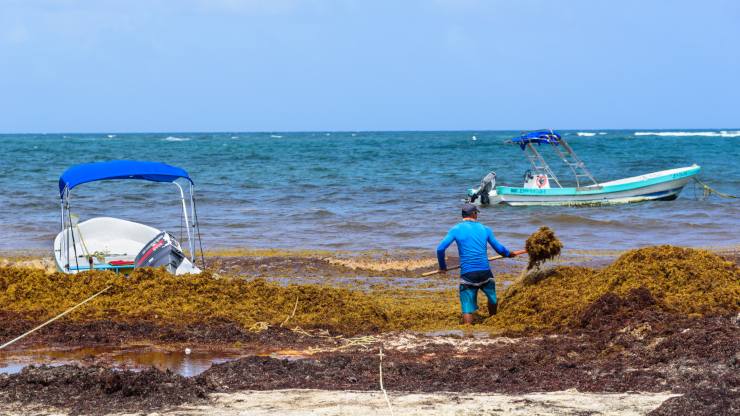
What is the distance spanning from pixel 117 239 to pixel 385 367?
979 centimetres

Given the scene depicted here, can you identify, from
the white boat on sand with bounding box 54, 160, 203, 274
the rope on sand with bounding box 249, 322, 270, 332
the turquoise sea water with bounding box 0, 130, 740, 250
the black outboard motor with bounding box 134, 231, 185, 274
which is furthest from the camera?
the turquoise sea water with bounding box 0, 130, 740, 250

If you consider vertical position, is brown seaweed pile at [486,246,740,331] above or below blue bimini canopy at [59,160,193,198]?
below

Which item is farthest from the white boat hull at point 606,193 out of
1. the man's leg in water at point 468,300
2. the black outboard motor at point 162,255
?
the man's leg in water at point 468,300

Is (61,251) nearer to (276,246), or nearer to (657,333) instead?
(276,246)

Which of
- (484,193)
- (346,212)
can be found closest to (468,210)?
(346,212)

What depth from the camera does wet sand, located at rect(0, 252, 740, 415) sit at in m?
6.22

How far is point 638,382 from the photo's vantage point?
6.68 metres

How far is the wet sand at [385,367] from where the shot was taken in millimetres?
6219

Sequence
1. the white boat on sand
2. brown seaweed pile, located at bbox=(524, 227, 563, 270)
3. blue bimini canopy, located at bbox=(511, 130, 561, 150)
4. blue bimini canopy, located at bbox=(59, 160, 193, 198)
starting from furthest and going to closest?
blue bimini canopy, located at bbox=(511, 130, 561, 150) → blue bimini canopy, located at bbox=(59, 160, 193, 198) → the white boat on sand → brown seaweed pile, located at bbox=(524, 227, 563, 270)

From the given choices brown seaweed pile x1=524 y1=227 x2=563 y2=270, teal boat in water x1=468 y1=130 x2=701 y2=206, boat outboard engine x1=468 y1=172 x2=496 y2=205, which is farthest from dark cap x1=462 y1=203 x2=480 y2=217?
boat outboard engine x1=468 y1=172 x2=496 y2=205

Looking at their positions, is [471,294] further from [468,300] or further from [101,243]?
[101,243]

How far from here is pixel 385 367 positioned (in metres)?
7.48

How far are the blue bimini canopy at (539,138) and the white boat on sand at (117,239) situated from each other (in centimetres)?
1345

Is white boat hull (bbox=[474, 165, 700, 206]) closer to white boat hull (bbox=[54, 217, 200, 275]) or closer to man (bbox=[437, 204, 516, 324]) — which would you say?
white boat hull (bbox=[54, 217, 200, 275])
